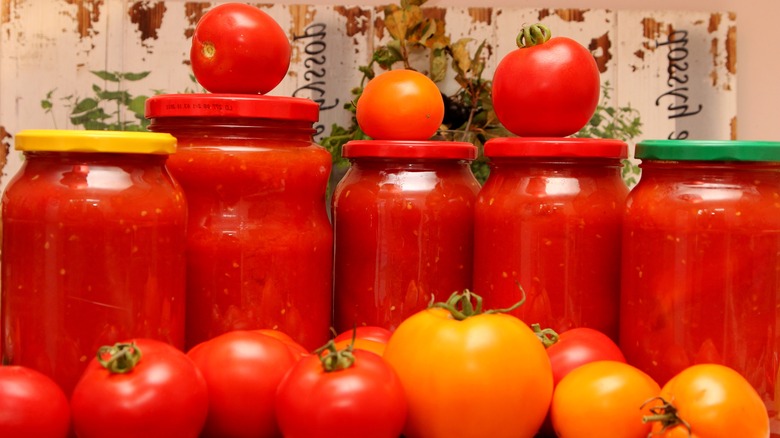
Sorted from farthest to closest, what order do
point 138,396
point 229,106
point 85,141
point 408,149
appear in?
point 408,149 → point 229,106 → point 85,141 → point 138,396

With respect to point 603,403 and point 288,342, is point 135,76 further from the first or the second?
point 603,403

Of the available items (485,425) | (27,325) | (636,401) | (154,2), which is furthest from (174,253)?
(154,2)

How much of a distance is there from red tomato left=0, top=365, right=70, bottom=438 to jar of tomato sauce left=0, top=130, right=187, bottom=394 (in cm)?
8

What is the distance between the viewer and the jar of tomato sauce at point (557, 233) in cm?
94

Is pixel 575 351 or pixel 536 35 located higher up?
pixel 536 35

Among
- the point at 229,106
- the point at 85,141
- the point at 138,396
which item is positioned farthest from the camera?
the point at 229,106

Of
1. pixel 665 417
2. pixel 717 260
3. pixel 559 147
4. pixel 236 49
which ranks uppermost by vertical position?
pixel 236 49

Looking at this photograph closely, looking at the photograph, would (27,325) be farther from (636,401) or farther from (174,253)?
(636,401)

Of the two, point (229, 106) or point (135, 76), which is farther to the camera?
point (135, 76)

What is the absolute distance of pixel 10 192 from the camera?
80cm

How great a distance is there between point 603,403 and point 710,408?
3.4 inches

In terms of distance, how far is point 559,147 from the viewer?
0.93 meters

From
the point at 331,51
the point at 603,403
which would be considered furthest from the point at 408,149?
the point at 331,51

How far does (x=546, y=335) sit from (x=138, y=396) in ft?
1.47
